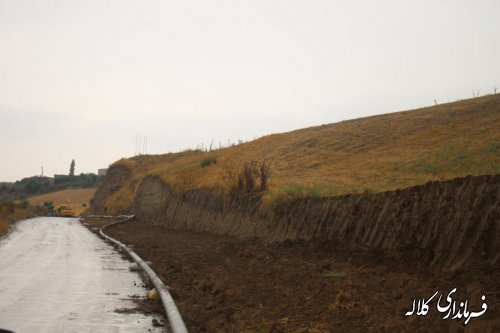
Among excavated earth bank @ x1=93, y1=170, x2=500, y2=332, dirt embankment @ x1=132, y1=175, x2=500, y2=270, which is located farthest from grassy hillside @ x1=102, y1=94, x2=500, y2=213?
excavated earth bank @ x1=93, y1=170, x2=500, y2=332

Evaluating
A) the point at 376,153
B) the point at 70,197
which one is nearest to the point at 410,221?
the point at 376,153

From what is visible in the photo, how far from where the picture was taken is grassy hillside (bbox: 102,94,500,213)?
59.4ft

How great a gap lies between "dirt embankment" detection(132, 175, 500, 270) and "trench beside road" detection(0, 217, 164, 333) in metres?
4.96

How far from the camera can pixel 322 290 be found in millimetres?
9617

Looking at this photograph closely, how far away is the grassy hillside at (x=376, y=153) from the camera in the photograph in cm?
1811

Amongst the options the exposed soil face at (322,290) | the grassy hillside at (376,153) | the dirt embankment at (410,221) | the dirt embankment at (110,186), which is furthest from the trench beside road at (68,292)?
the dirt embankment at (110,186)

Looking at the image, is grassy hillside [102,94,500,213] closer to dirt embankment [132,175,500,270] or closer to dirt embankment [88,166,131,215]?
dirt embankment [132,175,500,270]

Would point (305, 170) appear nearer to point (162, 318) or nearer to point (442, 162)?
point (442, 162)

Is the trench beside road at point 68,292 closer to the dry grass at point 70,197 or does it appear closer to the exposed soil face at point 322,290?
the exposed soil face at point 322,290

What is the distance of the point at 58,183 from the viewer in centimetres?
15312

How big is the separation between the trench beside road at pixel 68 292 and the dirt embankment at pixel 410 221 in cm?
496

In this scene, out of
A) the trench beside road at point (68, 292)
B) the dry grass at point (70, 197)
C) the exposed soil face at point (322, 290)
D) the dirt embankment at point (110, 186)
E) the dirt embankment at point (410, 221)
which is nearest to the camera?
the exposed soil face at point (322, 290)

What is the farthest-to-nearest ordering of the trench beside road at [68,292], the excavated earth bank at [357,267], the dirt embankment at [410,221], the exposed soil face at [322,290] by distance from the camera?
the dirt embankment at [410,221] → the trench beside road at [68,292] → the excavated earth bank at [357,267] → the exposed soil face at [322,290]

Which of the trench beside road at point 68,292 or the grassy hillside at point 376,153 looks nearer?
the trench beside road at point 68,292
